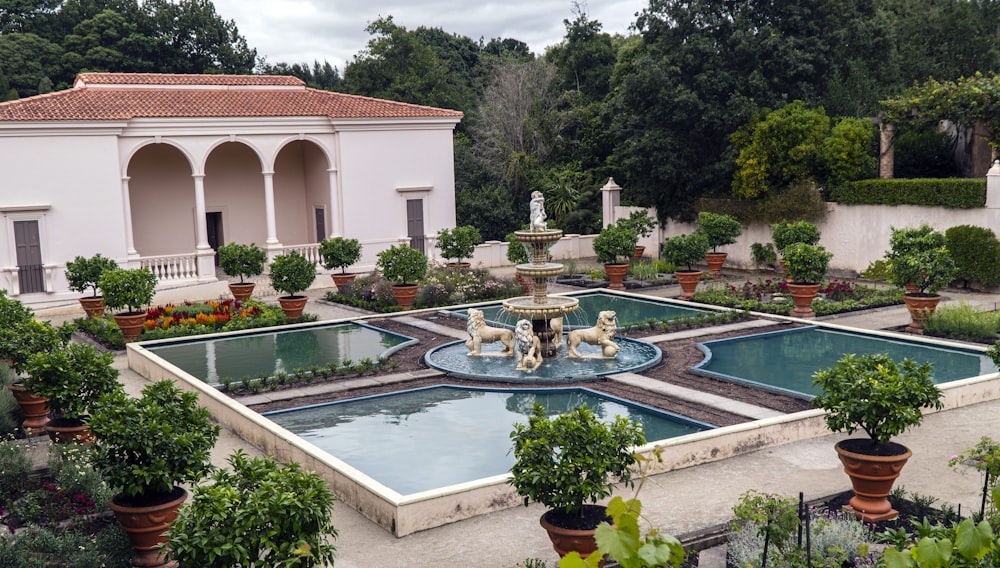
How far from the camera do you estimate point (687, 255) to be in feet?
75.2

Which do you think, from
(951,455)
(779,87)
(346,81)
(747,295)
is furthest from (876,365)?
(346,81)

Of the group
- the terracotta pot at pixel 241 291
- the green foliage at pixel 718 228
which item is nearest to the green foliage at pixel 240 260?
the terracotta pot at pixel 241 291

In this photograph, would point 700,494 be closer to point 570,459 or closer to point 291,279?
point 570,459

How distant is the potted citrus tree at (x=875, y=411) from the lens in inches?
326

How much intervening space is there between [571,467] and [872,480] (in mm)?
3178

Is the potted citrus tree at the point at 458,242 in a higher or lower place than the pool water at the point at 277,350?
higher

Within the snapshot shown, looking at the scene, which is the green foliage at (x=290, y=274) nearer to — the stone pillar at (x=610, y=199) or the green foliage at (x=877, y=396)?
the green foliage at (x=877, y=396)

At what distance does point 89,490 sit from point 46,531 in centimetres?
145

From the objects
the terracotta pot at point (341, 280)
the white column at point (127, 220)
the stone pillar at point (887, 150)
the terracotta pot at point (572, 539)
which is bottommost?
the terracotta pot at point (572, 539)

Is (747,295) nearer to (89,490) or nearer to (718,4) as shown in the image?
(718,4)

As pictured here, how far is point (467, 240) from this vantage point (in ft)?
85.6

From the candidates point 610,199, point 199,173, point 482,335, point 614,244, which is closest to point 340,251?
point 199,173

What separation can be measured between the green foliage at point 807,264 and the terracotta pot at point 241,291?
43.4 feet

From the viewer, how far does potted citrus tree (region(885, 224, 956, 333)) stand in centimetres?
1800
